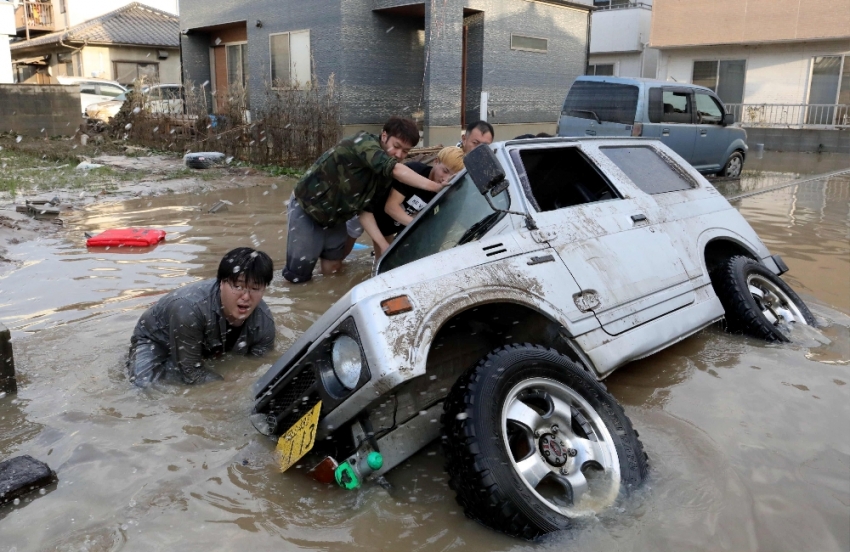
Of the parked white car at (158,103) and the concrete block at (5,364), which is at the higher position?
the parked white car at (158,103)

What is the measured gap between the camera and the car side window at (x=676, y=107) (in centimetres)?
1251

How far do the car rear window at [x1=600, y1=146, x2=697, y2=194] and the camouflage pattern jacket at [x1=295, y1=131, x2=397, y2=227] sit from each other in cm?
177

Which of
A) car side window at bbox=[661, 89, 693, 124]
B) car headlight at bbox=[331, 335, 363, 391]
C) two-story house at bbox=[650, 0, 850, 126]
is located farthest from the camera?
two-story house at bbox=[650, 0, 850, 126]

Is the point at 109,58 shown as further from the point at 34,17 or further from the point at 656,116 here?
the point at 656,116

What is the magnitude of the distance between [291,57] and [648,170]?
14173 millimetres

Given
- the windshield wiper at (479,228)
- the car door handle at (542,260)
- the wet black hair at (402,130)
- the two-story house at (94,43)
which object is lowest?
the car door handle at (542,260)

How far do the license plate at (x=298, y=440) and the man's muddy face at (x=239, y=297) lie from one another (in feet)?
3.05

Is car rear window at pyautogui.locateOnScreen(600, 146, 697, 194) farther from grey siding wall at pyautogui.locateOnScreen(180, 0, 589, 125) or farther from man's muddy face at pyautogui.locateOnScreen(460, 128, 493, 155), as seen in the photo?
grey siding wall at pyautogui.locateOnScreen(180, 0, 589, 125)

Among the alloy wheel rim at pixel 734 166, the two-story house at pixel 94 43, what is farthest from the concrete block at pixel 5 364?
the two-story house at pixel 94 43

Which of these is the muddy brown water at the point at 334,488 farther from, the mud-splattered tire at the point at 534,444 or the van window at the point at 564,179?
the van window at the point at 564,179

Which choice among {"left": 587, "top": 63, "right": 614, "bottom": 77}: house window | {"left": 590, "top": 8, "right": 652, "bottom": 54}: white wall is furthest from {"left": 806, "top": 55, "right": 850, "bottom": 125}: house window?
{"left": 587, "top": 63, "right": 614, "bottom": 77}: house window

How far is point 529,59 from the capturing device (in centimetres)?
1798

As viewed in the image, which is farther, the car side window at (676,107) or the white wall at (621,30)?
the white wall at (621,30)

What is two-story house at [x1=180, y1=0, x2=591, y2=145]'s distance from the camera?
15.7 meters
